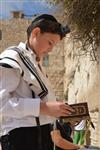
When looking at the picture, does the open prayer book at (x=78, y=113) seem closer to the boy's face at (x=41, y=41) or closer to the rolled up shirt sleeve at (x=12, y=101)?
the rolled up shirt sleeve at (x=12, y=101)

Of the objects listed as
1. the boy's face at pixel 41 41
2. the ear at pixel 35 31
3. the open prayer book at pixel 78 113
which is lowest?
the open prayer book at pixel 78 113

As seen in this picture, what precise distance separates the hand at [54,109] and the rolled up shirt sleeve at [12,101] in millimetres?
28

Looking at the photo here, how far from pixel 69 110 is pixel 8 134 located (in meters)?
0.31

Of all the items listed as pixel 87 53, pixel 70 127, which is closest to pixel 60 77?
pixel 87 53

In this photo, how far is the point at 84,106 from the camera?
2219mm

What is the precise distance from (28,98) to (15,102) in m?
0.07

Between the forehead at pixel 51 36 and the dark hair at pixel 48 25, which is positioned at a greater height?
the dark hair at pixel 48 25

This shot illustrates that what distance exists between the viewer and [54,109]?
83.7 inches

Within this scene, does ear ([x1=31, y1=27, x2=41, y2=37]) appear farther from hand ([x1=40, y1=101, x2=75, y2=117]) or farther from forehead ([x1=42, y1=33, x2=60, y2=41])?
hand ([x1=40, y1=101, x2=75, y2=117])

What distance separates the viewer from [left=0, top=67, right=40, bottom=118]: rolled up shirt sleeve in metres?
2.13

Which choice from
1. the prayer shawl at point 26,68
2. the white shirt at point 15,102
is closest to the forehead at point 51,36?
the prayer shawl at point 26,68

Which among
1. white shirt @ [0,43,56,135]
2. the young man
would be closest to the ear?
the young man

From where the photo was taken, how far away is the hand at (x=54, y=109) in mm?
2129

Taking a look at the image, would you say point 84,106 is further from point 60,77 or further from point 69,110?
point 60,77
